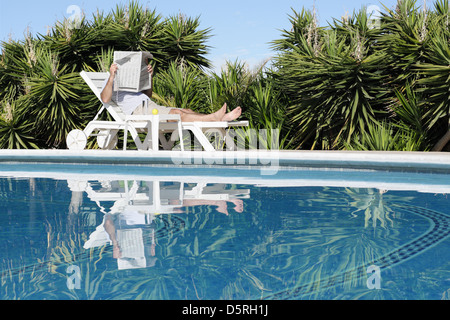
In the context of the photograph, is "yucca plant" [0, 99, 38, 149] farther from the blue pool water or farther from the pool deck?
the blue pool water

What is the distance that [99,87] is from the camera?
28.4ft

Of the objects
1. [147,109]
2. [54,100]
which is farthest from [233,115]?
[54,100]

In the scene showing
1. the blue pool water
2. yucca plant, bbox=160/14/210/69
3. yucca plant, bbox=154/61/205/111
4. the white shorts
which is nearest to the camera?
the blue pool water

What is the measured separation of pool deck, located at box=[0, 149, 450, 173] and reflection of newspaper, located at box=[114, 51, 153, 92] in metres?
1.51

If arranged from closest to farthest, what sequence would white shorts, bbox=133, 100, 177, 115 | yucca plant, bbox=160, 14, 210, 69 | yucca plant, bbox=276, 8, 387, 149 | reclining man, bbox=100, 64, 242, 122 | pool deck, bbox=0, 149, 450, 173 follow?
pool deck, bbox=0, 149, 450, 173 < reclining man, bbox=100, 64, 242, 122 < white shorts, bbox=133, 100, 177, 115 < yucca plant, bbox=276, 8, 387, 149 < yucca plant, bbox=160, 14, 210, 69

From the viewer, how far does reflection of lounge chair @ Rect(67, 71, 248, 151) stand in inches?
309

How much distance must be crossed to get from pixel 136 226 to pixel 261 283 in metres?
1.37

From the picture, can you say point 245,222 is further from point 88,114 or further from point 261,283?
point 88,114

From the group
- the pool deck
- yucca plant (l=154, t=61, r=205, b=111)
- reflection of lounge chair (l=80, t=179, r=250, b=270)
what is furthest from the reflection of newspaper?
reflection of lounge chair (l=80, t=179, r=250, b=270)

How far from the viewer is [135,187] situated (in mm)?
5508

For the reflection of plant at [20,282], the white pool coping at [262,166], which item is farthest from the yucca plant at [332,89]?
the reflection of plant at [20,282]

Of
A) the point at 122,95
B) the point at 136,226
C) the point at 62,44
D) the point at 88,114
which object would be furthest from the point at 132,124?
the point at 136,226

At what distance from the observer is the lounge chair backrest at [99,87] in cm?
840

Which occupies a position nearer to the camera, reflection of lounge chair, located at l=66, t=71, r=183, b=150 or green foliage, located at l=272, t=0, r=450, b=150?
reflection of lounge chair, located at l=66, t=71, r=183, b=150
